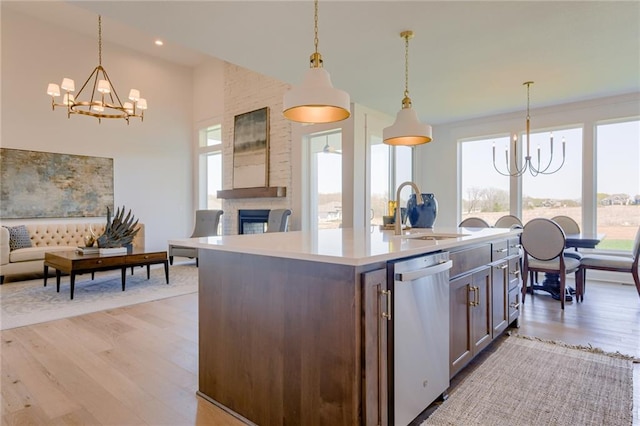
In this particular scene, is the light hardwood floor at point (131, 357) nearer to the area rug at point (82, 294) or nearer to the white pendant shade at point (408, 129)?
the area rug at point (82, 294)

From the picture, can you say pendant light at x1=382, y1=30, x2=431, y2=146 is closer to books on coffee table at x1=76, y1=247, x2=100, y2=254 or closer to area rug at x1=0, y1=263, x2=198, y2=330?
area rug at x1=0, y1=263, x2=198, y2=330

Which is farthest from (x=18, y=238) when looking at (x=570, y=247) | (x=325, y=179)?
(x=570, y=247)

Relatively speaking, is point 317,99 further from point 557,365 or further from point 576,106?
point 576,106

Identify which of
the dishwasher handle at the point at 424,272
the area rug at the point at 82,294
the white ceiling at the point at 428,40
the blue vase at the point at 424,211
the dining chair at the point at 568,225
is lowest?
the area rug at the point at 82,294

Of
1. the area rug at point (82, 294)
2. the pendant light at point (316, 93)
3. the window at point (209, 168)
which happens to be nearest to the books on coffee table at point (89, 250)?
the area rug at point (82, 294)

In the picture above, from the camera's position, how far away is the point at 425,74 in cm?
407

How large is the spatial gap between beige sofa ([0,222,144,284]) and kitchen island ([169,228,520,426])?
15.8 ft

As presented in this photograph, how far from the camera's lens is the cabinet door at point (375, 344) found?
136 centimetres

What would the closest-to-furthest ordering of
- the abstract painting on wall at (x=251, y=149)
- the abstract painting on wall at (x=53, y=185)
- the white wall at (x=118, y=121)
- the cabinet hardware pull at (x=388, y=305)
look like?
the cabinet hardware pull at (x=388, y=305)
the abstract painting on wall at (x=53, y=185)
the white wall at (x=118, y=121)
the abstract painting on wall at (x=251, y=149)

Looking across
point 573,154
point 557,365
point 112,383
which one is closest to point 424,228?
point 557,365

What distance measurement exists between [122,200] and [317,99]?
21.1ft

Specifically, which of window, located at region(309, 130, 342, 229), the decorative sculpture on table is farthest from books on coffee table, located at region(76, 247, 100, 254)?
window, located at region(309, 130, 342, 229)

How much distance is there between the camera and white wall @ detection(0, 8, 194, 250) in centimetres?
579

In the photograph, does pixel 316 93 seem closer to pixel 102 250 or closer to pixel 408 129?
pixel 408 129
